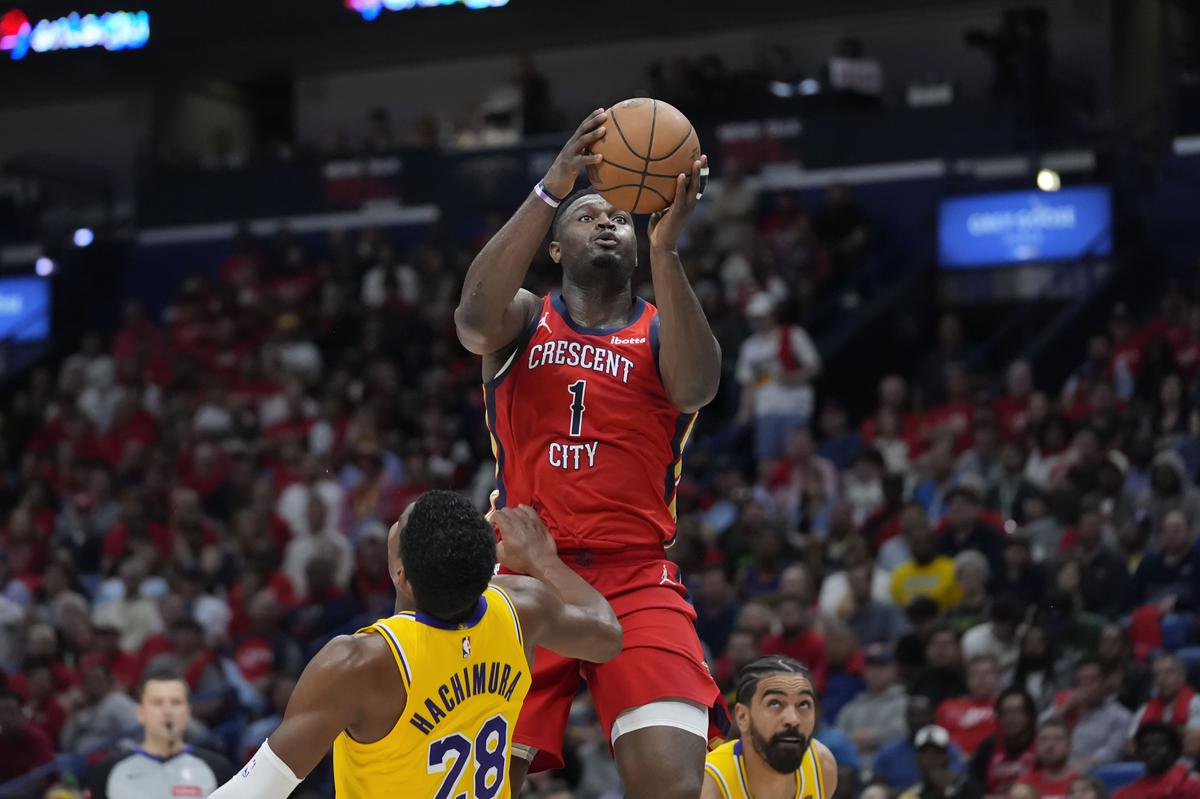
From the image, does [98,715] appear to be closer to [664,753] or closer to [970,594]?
[970,594]

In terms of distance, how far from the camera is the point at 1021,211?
18172 mm

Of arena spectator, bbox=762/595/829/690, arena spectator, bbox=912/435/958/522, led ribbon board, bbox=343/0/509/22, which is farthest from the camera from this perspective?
led ribbon board, bbox=343/0/509/22

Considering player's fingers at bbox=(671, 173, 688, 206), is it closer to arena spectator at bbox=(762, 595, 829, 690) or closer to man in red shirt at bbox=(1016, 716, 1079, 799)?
man in red shirt at bbox=(1016, 716, 1079, 799)

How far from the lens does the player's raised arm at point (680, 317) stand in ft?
19.5

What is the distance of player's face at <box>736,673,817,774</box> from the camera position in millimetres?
6863

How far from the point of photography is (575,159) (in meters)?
5.89

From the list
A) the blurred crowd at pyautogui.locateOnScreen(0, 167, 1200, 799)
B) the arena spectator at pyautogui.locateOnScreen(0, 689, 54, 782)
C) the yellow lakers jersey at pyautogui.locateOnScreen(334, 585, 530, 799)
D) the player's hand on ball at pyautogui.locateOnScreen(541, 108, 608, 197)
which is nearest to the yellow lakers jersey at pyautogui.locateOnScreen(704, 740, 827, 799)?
the yellow lakers jersey at pyautogui.locateOnScreen(334, 585, 530, 799)

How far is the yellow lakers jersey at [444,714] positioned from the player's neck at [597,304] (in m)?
1.38

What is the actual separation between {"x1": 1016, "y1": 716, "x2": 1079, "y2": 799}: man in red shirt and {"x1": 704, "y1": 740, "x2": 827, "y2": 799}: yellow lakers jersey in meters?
2.94

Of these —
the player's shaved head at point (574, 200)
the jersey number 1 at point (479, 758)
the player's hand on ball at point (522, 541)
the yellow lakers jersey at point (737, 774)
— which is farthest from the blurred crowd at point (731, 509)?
the jersey number 1 at point (479, 758)

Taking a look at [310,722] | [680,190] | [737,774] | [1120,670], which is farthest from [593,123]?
[1120,670]

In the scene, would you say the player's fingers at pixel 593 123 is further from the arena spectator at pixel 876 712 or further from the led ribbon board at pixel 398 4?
the led ribbon board at pixel 398 4

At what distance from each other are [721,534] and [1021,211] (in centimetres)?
605

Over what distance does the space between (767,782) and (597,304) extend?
1904 millimetres
